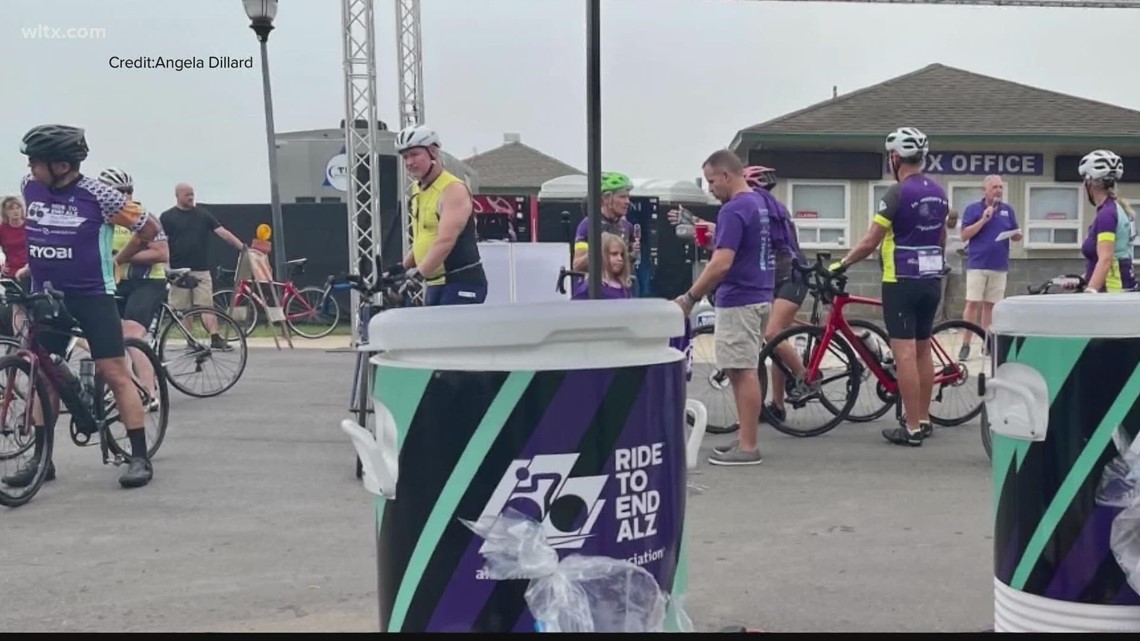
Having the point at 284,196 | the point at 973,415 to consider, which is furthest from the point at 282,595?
the point at 284,196

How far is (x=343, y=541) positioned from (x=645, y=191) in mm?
17068

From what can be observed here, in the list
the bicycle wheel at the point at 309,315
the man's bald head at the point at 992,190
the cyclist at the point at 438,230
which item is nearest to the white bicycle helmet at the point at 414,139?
the cyclist at the point at 438,230

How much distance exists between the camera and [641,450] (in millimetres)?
2271

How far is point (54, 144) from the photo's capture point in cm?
532

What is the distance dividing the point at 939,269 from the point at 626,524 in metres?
4.80

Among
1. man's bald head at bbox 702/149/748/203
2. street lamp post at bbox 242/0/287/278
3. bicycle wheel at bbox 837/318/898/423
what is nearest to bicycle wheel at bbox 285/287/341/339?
street lamp post at bbox 242/0/287/278

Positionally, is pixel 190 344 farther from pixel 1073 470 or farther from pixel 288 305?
pixel 288 305

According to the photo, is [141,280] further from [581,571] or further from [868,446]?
[581,571]

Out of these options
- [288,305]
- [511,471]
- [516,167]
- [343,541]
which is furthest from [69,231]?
[516,167]

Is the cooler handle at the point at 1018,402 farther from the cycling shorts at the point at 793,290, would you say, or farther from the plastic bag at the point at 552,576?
the cycling shorts at the point at 793,290

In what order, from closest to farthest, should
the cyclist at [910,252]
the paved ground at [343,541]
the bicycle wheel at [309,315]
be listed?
the paved ground at [343,541] → the cyclist at [910,252] → the bicycle wheel at [309,315]

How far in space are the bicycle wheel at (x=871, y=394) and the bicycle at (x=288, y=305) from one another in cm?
868

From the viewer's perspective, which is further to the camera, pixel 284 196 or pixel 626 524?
pixel 284 196

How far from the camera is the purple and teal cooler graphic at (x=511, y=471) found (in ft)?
7.11
